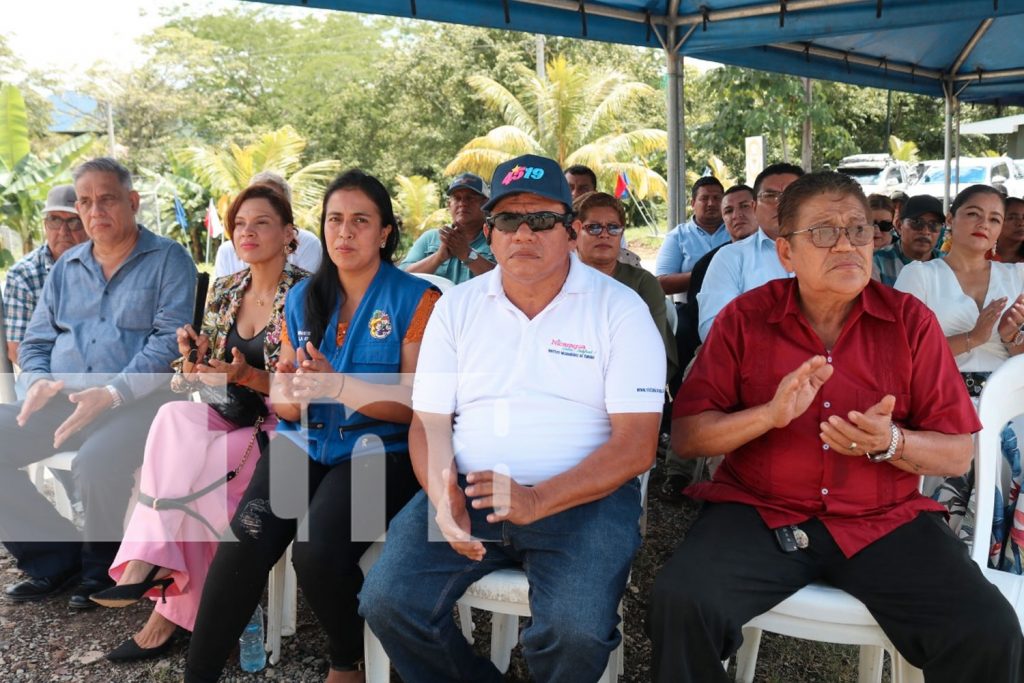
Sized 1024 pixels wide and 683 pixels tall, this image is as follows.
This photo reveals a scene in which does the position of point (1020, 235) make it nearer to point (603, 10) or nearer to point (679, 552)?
point (603, 10)

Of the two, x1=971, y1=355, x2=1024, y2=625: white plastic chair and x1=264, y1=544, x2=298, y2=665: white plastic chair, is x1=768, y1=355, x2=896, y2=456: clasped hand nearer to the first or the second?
x1=971, y1=355, x2=1024, y2=625: white plastic chair

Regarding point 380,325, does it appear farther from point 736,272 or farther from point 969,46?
point 969,46

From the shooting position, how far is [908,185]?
19.8 meters

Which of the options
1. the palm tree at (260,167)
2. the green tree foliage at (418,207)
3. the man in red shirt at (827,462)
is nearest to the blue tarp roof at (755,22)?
the man in red shirt at (827,462)

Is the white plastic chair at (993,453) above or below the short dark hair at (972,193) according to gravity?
below

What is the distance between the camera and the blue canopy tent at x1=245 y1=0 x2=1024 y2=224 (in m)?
4.41

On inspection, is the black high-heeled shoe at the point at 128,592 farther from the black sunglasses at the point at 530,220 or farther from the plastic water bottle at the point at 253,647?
the black sunglasses at the point at 530,220

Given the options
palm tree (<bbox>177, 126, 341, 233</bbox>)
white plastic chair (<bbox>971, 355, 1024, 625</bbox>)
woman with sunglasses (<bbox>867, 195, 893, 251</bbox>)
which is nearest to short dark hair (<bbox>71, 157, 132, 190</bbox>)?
white plastic chair (<bbox>971, 355, 1024, 625</bbox>)

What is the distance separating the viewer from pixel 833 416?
1924mm

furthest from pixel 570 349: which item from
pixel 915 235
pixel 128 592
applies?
pixel 915 235

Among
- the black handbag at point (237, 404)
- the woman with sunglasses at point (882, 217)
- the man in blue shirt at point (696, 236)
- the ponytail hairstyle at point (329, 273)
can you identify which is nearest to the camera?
the ponytail hairstyle at point (329, 273)

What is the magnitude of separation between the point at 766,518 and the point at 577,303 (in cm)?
76

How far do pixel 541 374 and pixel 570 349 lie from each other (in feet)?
0.35

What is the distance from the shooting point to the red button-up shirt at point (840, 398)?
2.05 m
